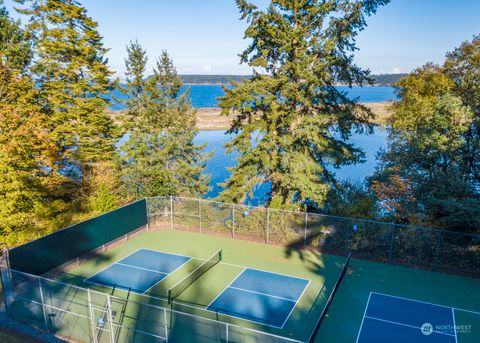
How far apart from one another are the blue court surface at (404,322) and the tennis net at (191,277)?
7.37 m

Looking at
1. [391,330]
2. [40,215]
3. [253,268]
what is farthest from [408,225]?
[40,215]

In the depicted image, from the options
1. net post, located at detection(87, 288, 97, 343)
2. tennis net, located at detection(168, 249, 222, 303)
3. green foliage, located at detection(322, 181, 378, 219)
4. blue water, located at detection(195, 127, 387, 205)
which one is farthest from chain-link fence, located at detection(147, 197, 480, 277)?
net post, located at detection(87, 288, 97, 343)

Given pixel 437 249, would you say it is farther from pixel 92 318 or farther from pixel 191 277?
pixel 92 318

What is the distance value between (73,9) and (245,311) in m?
24.4

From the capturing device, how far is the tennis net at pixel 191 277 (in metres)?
15.0

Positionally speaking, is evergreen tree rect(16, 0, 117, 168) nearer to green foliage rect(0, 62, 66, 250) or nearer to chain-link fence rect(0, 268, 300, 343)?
green foliage rect(0, 62, 66, 250)

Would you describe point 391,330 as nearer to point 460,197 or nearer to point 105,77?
point 460,197

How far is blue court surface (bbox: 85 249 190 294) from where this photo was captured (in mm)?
16344

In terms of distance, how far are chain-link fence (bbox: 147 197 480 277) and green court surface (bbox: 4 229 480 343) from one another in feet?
2.05

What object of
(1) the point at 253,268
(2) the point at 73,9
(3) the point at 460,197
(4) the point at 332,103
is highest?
(2) the point at 73,9

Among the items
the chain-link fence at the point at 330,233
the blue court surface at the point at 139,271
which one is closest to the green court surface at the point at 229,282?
the blue court surface at the point at 139,271

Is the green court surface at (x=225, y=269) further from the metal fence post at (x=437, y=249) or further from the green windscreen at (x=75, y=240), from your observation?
the metal fence post at (x=437, y=249)

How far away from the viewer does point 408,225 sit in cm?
1830

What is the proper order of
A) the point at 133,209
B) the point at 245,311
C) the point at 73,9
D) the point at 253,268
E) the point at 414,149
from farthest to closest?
1. the point at 73,9
2. the point at 133,209
3. the point at 414,149
4. the point at 253,268
5. the point at 245,311
